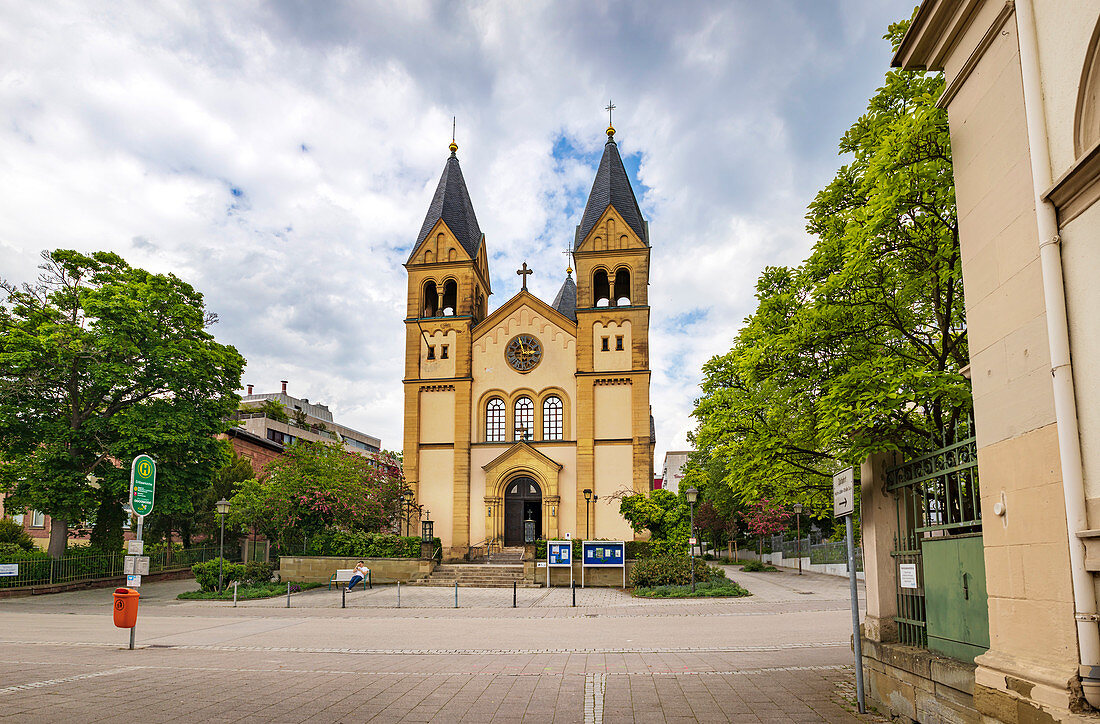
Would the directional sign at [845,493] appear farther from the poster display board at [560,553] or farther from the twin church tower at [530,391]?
the twin church tower at [530,391]

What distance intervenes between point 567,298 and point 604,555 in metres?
28.2

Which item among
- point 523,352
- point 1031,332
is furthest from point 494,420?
point 1031,332

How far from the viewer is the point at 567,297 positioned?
2131 inches

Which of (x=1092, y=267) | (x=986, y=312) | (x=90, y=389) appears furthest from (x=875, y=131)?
(x=90, y=389)

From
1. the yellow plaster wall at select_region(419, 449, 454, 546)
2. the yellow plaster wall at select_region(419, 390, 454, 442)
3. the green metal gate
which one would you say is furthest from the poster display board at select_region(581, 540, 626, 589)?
the green metal gate

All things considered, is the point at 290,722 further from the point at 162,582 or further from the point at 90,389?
the point at 162,582

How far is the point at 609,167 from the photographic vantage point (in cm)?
4188

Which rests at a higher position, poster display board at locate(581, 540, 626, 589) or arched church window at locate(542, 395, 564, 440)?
arched church window at locate(542, 395, 564, 440)

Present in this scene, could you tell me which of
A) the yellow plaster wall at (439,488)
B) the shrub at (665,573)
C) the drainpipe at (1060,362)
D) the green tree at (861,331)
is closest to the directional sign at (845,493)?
the green tree at (861,331)

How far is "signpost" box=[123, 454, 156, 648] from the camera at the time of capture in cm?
1424

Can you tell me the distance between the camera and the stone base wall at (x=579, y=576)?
28830 mm

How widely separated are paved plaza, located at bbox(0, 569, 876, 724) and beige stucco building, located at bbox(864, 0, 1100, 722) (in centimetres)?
297

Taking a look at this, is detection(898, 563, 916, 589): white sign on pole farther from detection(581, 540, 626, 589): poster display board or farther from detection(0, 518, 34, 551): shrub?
detection(0, 518, 34, 551): shrub

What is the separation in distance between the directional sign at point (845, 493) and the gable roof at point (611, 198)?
3206 centimetres
